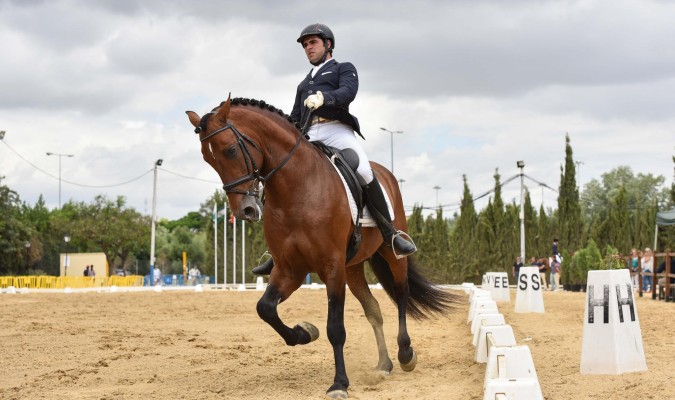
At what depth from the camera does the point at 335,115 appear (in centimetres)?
846

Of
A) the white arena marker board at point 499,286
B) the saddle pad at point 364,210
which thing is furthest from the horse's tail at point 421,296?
the white arena marker board at point 499,286

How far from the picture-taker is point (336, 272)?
7.41m

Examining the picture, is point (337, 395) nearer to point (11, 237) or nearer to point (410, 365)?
point (410, 365)

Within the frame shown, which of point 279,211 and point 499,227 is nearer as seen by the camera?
point 279,211

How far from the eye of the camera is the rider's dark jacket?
8.16m

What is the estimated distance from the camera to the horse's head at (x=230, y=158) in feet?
22.8

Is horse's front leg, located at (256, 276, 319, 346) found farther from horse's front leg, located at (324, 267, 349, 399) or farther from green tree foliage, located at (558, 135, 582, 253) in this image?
green tree foliage, located at (558, 135, 582, 253)

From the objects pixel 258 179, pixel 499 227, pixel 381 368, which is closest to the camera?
pixel 258 179

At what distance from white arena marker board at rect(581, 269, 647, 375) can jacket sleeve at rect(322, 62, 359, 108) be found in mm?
2909

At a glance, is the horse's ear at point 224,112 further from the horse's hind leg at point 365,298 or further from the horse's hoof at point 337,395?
the horse's hind leg at point 365,298

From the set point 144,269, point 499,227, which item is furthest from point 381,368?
point 144,269

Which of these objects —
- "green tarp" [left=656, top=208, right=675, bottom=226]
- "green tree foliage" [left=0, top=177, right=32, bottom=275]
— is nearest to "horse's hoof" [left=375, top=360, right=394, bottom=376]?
"green tarp" [left=656, top=208, right=675, bottom=226]

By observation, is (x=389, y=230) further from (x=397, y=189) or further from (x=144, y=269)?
(x=144, y=269)

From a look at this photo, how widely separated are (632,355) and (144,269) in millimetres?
80797
